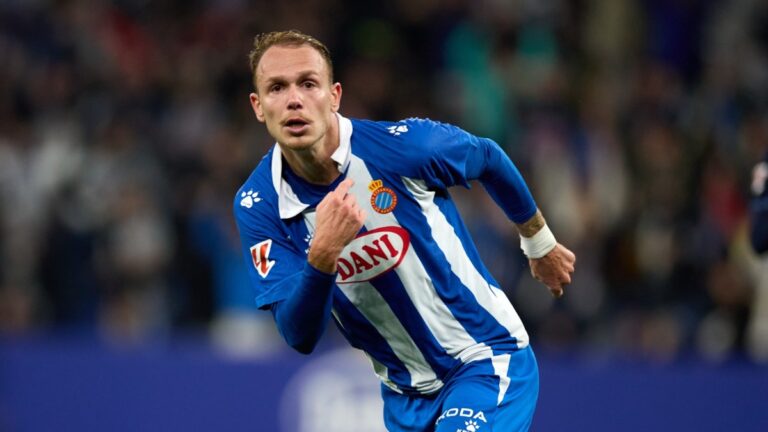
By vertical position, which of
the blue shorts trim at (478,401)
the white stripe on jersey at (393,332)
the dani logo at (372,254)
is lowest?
the blue shorts trim at (478,401)

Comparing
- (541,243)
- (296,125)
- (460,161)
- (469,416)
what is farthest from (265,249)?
(541,243)

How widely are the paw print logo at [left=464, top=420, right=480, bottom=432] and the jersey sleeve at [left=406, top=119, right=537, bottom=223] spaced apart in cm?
97

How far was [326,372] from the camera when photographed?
428 inches

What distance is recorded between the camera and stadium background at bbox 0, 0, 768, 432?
1072 cm

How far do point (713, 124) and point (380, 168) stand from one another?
7.00m

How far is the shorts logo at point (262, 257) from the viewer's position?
540cm

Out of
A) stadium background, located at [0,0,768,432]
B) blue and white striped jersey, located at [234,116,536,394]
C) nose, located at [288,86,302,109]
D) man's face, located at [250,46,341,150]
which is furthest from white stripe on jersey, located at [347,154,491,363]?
stadium background, located at [0,0,768,432]

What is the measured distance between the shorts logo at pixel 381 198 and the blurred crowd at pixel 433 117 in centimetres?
542

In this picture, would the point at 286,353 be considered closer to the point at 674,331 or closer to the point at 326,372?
the point at 326,372

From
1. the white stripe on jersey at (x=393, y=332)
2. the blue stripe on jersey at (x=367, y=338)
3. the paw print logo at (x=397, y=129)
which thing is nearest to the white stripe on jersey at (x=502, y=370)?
the white stripe on jersey at (x=393, y=332)

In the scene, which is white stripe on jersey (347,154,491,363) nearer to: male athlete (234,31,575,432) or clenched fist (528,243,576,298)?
male athlete (234,31,575,432)

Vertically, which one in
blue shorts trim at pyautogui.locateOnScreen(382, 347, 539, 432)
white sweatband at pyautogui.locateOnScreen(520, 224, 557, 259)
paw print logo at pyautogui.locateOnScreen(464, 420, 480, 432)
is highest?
white sweatband at pyautogui.locateOnScreen(520, 224, 557, 259)

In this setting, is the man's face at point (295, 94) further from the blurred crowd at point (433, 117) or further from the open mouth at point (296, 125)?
the blurred crowd at point (433, 117)

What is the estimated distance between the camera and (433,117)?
40.7 feet
